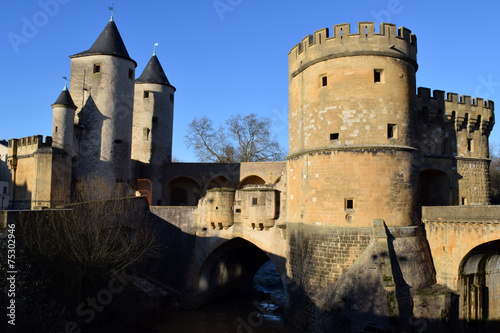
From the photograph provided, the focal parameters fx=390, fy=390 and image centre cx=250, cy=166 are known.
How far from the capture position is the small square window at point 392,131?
604 inches

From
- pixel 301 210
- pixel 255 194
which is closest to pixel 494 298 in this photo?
pixel 301 210

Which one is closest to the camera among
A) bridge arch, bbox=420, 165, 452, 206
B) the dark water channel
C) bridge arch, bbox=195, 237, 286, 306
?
the dark water channel

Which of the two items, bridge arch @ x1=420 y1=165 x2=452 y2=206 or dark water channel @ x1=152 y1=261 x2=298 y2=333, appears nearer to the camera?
dark water channel @ x1=152 y1=261 x2=298 y2=333

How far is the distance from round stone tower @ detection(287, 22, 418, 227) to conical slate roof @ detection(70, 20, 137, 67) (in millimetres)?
13849

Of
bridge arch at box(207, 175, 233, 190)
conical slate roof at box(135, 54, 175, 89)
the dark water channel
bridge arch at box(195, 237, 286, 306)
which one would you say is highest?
conical slate roof at box(135, 54, 175, 89)

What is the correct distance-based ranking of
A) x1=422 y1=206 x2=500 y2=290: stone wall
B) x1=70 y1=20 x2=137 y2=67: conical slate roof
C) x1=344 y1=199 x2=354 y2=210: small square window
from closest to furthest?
x1=422 y1=206 x2=500 y2=290: stone wall < x1=344 y1=199 x2=354 y2=210: small square window < x1=70 y1=20 x2=137 y2=67: conical slate roof

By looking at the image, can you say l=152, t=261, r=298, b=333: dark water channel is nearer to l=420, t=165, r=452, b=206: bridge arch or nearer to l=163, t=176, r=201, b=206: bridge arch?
l=163, t=176, r=201, b=206: bridge arch

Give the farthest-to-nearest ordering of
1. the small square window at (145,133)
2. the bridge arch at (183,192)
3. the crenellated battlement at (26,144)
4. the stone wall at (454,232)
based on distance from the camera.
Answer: the bridge arch at (183,192) → the small square window at (145,133) → the crenellated battlement at (26,144) → the stone wall at (454,232)

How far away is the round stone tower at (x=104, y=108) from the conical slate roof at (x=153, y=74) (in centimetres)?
423

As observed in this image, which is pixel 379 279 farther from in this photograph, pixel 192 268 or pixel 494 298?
pixel 192 268

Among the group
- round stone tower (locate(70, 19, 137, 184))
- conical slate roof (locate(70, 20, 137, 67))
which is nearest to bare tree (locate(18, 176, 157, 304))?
round stone tower (locate(70, 19, 137, 184))

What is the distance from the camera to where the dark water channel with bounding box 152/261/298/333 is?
57.7 ft

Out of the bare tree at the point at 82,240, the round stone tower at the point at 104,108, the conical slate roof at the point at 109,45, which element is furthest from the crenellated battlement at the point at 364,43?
the conical slate roof at the point at 109,45

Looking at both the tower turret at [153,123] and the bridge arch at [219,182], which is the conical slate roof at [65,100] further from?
the bridge arch at [219,182]
